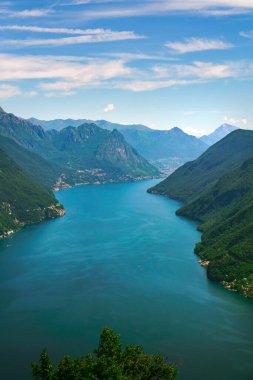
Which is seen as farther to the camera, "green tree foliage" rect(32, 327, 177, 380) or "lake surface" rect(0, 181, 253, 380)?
"lake surface" rect(0, 181, 253, 380)

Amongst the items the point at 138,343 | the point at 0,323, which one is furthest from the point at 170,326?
the point at 0,323

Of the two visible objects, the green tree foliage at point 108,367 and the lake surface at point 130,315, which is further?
the lake surface at point 130,315

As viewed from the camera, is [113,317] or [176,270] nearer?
[113,317]

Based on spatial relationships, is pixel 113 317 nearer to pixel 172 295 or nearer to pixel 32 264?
pixel 172 295

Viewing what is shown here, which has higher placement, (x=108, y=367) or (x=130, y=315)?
(x=108, y=367)

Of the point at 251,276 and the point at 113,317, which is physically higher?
the point at 251,276

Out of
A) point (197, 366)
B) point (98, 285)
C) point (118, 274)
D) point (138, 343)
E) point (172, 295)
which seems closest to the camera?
point (197, 366)

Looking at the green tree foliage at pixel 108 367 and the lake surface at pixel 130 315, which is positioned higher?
the green tree foliage at pixel 108 367

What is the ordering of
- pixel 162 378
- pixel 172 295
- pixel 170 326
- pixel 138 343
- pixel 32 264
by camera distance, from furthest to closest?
pixel 32 264 → pixel 172 295 → pixel 170 326 → pixel 138 343 → pixel 162 378
